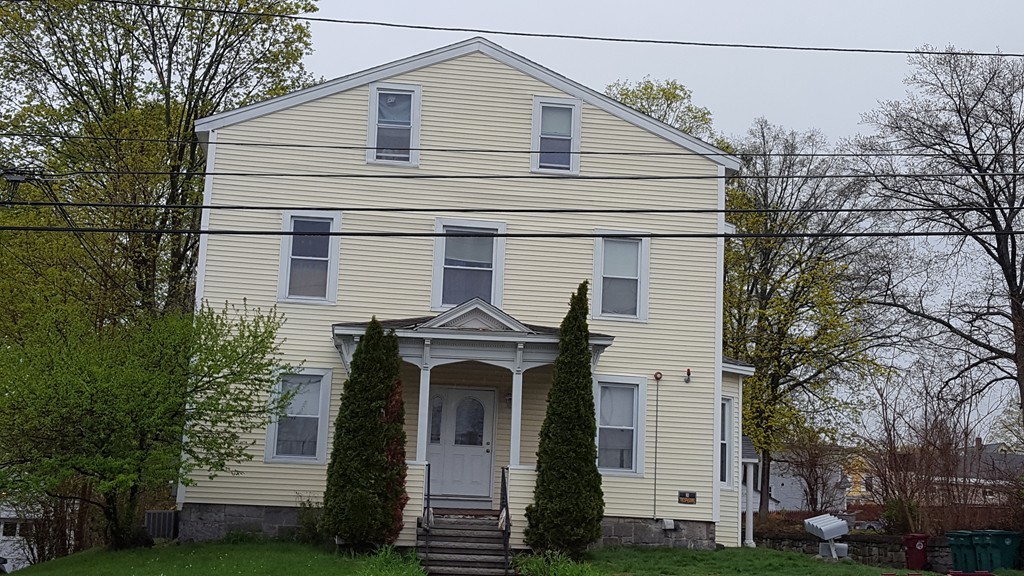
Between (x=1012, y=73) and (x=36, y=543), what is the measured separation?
27590mm

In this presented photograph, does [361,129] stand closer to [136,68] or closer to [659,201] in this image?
[659,201]

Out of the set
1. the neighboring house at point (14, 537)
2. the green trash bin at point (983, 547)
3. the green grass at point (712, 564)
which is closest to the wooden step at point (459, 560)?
the green grass at point (712, 564)

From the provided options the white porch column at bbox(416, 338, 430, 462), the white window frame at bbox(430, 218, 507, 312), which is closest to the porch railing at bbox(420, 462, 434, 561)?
the white porch column at bbox(416, 338, 430, 462)

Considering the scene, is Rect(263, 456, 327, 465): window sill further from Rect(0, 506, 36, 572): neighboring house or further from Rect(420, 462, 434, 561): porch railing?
Rect(0, 506, 36, 572): neighboring house

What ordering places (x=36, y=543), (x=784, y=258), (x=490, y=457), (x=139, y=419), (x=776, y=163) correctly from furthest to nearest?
(x=776, y=163) < (x=784, y=258) < (x=36, y=543) < (x=490, y=457) < (x=139, y=419)

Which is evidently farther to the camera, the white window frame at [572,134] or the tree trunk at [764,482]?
the tree trunk at [764,482]

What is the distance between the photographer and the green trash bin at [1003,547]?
21219mm

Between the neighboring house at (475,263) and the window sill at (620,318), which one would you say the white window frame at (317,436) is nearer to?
the neighboring house at (475,263)

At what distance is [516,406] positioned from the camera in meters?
18.5

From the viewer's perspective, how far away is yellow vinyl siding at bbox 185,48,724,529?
19953 mm

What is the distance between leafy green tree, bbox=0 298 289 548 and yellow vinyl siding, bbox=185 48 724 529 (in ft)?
6.11

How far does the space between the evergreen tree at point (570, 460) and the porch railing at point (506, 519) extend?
381 mm

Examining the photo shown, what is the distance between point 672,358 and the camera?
20531 mm

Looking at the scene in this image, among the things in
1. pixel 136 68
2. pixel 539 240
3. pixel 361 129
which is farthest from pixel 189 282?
pixel 539 240
